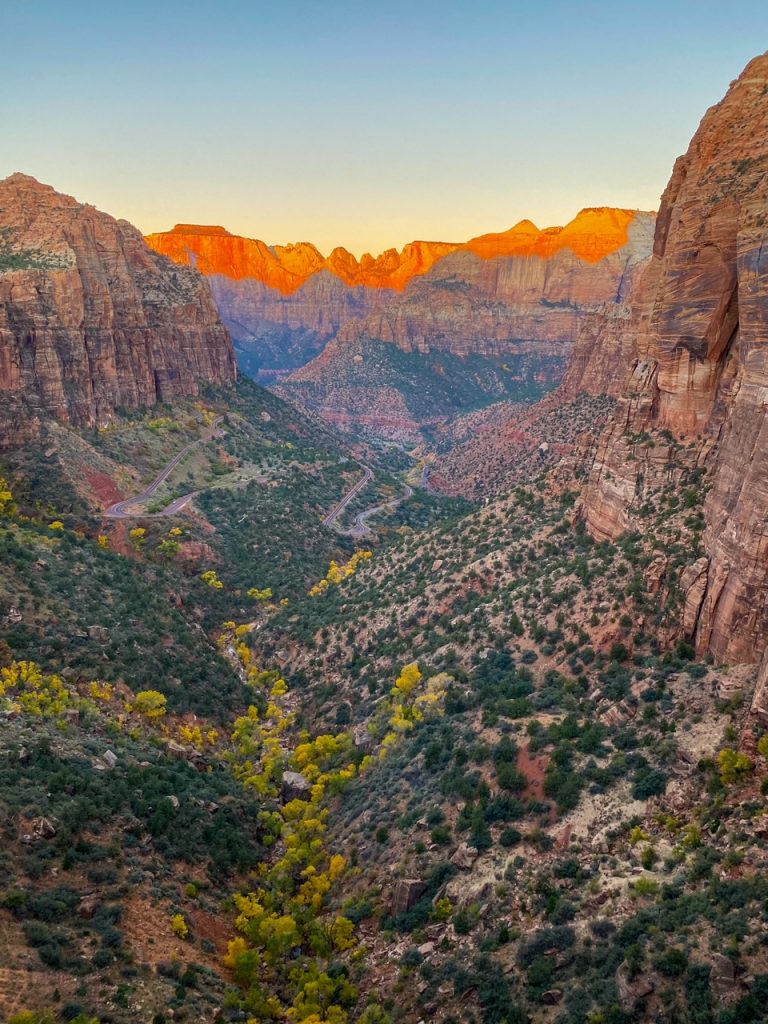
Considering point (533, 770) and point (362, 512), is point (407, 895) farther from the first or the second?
point (362, 512)

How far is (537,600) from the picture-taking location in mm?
51844

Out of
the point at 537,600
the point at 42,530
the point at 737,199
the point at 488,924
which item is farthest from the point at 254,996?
the point at 42,530

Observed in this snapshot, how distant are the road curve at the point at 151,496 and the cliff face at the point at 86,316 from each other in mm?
10576

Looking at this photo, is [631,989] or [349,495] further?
[349,495]

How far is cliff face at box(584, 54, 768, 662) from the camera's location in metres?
34.9

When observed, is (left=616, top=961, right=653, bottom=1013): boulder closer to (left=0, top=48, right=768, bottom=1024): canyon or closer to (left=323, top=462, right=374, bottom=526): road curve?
(left=0, top=48, right=768, bottom=1024): canyon

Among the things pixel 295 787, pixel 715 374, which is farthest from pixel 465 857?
pixel 715 374

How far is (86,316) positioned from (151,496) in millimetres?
27127

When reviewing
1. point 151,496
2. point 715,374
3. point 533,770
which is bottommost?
point 533,770

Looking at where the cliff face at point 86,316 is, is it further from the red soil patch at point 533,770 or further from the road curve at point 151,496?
the red soil patch at point 533,770

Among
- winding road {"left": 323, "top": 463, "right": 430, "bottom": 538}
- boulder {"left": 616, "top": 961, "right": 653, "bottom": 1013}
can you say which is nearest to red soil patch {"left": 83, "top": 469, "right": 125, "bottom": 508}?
winding road {"left": 323, "top": 463, "right": 430, "bottom": 538}

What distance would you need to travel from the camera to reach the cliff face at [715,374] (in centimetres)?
3491

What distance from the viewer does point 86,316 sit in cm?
10144

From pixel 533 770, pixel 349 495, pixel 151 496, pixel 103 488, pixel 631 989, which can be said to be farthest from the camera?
pixel 349 495
